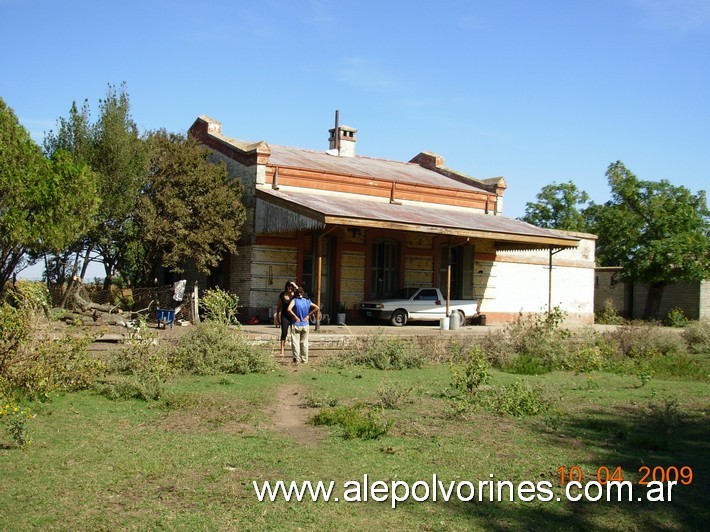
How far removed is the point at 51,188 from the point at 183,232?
5185 mm

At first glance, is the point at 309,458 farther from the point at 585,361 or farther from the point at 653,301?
the point at 653,301

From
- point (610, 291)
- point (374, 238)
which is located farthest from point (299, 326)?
point (610, 291)

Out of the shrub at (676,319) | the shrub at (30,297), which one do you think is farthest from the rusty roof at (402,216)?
the shrub at (676,319)

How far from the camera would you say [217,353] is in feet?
44.6

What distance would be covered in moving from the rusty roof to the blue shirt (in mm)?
4504

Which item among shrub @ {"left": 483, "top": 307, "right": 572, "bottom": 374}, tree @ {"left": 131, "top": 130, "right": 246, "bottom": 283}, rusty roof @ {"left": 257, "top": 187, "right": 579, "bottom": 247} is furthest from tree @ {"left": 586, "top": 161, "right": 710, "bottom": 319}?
tree @ {"left": 131, "top": 130, "right": 246, "bottom": 283}

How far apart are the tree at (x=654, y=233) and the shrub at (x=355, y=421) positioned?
28126 mm

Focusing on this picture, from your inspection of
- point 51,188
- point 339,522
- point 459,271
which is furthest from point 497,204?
point 339,522

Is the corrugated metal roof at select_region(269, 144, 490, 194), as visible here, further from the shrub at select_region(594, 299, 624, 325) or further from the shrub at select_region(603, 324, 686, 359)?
the shrub at select_region(603, 324, 686, 359)

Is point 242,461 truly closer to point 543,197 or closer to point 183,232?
point 183,232

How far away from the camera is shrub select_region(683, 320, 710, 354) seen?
2005 centimetres

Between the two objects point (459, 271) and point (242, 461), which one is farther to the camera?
point (459, 271)

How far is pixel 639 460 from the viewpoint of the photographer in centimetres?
784
